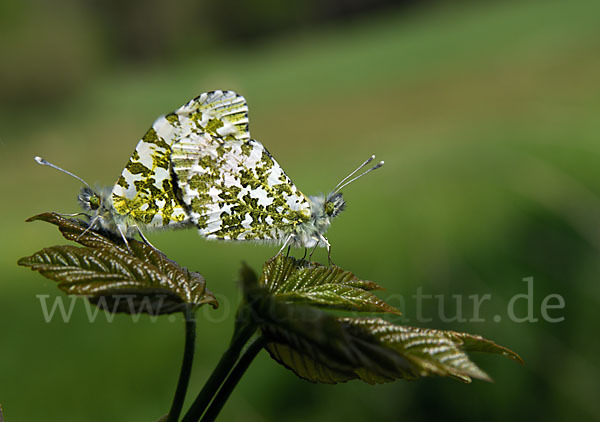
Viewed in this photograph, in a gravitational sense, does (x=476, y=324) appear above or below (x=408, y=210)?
below

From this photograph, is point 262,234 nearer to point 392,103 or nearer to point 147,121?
point 392,103

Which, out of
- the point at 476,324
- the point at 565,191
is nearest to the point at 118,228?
the point at 476,324

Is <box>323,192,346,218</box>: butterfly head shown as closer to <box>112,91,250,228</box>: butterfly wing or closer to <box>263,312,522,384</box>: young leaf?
<box>112,91,250,228</box>: butterfly wing

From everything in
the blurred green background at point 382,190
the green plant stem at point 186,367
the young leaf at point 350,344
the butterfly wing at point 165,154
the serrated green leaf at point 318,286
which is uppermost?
the blurred green background at point 382,190

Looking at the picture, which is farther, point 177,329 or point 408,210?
point 408,210

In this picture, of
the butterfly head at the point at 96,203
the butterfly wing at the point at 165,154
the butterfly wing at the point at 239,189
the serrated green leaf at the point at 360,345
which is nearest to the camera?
the serrated green leaf at the point at 360,345

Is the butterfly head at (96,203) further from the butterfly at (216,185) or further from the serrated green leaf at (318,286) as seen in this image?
the serrated green leaf at (318,286)

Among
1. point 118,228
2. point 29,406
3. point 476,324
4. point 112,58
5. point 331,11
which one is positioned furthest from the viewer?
point 331,11

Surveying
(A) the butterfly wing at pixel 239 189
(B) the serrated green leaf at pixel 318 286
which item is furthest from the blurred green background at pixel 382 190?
(B) the serrated green leaf at pixel 318 286
